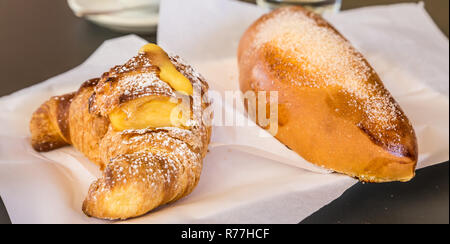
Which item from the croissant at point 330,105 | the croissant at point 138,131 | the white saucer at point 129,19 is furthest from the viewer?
the white saucer at point 129,19

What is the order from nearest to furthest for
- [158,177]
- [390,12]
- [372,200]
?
[158,177] → [372,200] → [390,12]

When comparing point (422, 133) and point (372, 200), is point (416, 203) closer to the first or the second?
point (372, 200)

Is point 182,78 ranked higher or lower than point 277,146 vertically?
higher

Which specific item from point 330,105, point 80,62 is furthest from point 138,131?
point 80,62

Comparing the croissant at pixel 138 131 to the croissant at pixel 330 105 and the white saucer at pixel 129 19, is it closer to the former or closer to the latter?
the croissant at pixel 330 105

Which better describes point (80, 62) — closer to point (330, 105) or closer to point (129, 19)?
point (129, 19)

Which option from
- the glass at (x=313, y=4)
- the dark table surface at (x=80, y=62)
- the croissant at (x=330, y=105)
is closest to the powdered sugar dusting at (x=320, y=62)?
the croissant at (x=330, y=105)

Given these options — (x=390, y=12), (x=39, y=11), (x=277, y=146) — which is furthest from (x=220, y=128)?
(x=39, y=11)
